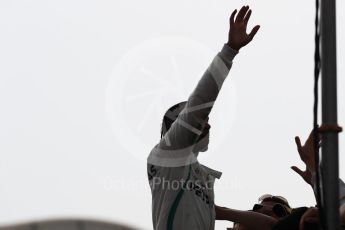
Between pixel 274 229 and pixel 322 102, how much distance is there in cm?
122

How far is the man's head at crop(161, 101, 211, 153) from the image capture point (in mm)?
6773

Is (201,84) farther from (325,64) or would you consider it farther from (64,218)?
(64,218)

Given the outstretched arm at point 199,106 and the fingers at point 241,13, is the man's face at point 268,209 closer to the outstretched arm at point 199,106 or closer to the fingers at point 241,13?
the outstretched arm at point 199,106

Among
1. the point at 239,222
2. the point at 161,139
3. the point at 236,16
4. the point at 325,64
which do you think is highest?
the point at 236,16

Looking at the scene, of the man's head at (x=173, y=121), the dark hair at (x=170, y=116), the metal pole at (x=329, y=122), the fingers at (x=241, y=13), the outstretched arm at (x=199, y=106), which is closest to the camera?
the metal pole at (x=329, y=122)

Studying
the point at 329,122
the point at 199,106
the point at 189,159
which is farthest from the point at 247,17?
the point at 329,122

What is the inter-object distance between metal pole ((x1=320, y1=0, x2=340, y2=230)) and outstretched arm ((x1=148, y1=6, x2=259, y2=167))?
1.13 meters

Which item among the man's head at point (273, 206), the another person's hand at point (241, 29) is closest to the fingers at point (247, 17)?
the another person's hand at point (241, 29)

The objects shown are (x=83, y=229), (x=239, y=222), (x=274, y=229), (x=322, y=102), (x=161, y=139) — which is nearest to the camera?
(x=322, y=102)

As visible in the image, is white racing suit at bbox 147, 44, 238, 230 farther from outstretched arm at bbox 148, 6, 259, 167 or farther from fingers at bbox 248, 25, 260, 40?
fingers at bbox 248, 25, 260, 40

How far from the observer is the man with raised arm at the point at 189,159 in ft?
21.2

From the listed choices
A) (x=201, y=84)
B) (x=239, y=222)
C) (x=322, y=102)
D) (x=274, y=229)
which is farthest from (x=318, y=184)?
(x=239, y=222)

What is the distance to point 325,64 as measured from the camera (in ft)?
17.8

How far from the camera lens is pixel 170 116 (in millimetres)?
6938
